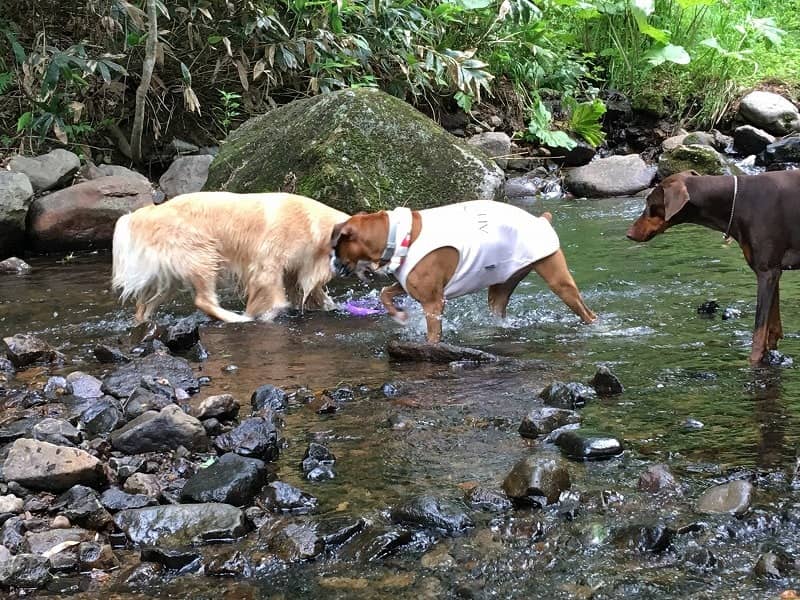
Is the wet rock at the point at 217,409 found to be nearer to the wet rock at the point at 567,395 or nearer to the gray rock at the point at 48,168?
the wet rock at the point at 567,395

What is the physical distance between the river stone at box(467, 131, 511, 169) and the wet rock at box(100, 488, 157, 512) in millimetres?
11671

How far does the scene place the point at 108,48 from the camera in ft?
39.4

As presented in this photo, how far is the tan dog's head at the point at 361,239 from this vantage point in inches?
225

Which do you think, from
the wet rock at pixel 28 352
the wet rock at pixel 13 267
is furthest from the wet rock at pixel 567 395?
the wet rock at pixel 13 267

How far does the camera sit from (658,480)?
10.3 feet

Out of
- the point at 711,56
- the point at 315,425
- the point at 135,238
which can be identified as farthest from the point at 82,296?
the point at 711,56

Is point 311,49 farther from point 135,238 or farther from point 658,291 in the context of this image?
point 658,291

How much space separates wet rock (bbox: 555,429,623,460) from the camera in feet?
11.3

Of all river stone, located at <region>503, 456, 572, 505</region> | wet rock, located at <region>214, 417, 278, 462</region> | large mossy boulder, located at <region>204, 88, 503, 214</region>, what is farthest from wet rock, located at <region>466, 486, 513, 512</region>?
large mossy boulder, located at <region>204, 88, 503, 214</region>

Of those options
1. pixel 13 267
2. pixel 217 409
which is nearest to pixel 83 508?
pixel 217 409

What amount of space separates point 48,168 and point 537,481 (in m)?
9.23

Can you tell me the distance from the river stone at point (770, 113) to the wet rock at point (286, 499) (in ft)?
48.6

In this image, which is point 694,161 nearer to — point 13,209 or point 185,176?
point 185,176

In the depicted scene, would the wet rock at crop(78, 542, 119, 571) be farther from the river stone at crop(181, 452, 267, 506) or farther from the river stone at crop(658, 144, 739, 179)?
the river stone at crop(658, 144, 739, 179)
